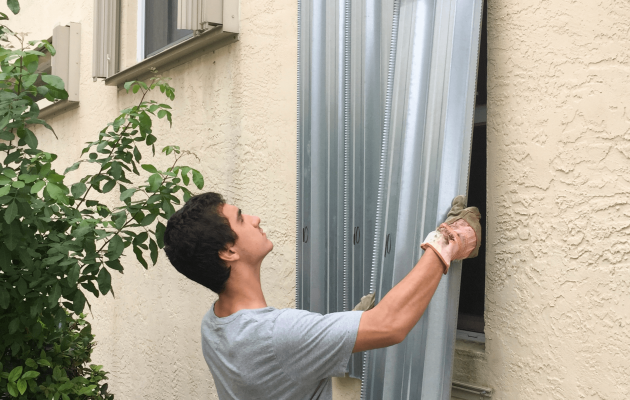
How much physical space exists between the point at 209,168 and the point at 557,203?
2489 millimetres

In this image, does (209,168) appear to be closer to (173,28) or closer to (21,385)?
(173,28)

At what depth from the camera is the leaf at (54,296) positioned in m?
2.86

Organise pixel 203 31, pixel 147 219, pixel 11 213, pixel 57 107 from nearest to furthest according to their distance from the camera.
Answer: pixel 11 213 → pixel 147 219 → pixel 203 31 → pixel 57 107

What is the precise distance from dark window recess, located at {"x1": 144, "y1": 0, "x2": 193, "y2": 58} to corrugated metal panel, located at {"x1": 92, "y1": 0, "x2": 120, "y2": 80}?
0.25m

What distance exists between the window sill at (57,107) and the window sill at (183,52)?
1234 millimetres

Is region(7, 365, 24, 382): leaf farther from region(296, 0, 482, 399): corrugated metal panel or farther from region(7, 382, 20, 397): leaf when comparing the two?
region(296, 0, 482, 399): corrugated metal panel

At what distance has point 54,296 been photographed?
113 inches

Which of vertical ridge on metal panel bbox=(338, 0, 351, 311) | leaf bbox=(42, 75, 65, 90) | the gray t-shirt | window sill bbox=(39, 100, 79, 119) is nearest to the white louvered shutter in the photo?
window sill bbox=(39, 100, 79, 119)

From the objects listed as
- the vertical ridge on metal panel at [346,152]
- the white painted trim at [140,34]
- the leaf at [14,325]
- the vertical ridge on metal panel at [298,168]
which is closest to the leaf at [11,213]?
the leaf at [14,325]

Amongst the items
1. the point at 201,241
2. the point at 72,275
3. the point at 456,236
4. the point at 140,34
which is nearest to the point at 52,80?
the point at 72,275

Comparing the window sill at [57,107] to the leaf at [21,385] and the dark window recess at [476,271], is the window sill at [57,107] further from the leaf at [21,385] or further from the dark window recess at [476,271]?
the dark window recess at [476,271]

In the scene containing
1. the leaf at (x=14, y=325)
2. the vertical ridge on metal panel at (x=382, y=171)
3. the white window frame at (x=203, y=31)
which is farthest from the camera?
the white window frame at (x=203, y=31)

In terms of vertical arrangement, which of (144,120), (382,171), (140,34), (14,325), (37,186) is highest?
(140,34)

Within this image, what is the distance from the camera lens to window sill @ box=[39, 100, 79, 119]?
617 cm
